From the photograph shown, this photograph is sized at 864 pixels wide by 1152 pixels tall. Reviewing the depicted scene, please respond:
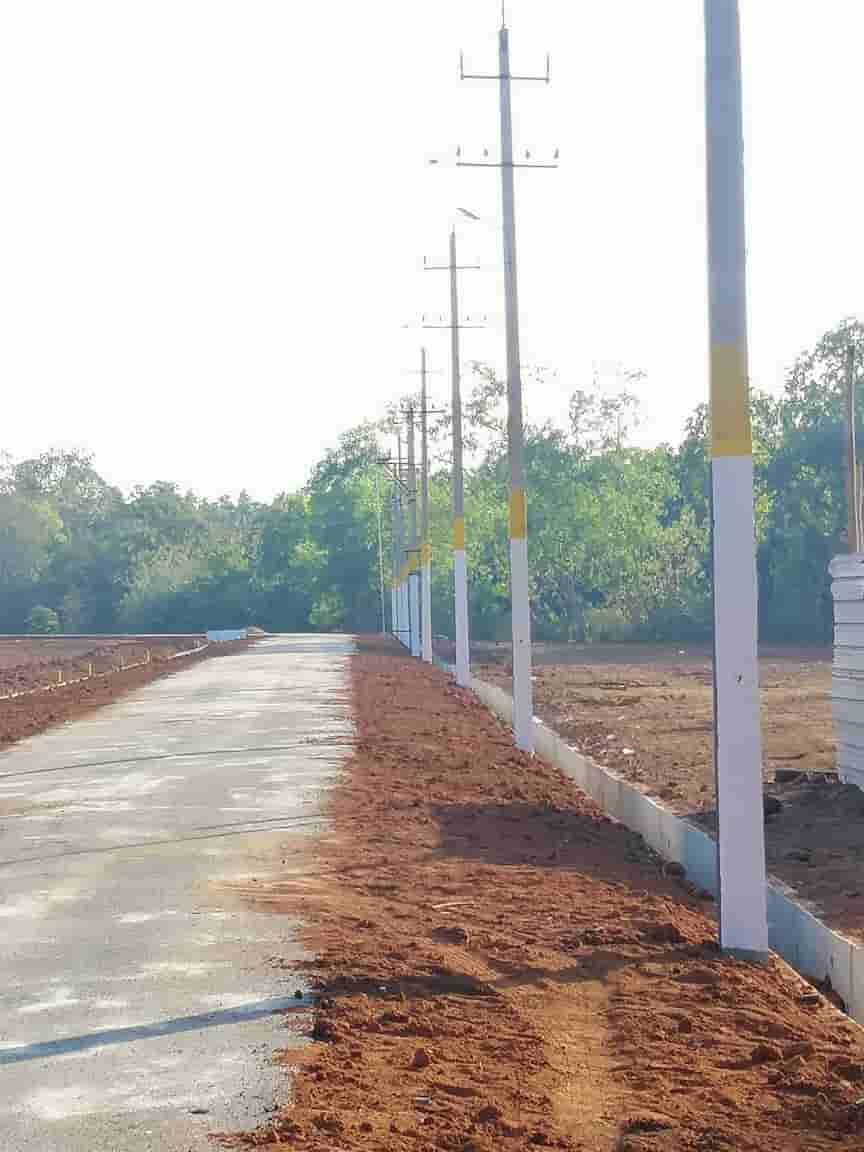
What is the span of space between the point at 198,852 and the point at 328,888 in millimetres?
2018

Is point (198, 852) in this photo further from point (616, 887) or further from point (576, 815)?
point (576, 815)

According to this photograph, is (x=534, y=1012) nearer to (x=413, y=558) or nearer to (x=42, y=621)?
(x=413, y=558)

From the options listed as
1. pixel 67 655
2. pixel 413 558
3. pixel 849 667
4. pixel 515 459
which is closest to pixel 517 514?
pixel 515 459

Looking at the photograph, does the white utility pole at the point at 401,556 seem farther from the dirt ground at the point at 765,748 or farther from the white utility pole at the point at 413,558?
the dirt ground at the point at 765,748

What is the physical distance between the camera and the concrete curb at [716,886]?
972cm

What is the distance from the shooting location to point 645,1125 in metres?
6.65

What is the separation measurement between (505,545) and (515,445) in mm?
67004

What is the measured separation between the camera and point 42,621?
399 feet

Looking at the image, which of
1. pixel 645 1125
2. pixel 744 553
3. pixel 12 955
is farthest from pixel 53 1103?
pixel 744 553

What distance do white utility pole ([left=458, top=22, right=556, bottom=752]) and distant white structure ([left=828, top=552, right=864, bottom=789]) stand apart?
18.7 feet

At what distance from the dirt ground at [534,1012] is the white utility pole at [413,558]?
48077 millimetres

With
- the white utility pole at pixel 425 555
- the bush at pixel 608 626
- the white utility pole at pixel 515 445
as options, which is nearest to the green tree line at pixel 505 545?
the bush at pixel 608 626

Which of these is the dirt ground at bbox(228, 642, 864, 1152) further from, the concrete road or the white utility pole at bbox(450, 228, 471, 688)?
the white utility pole at bbox(450, 228, 471, 688)

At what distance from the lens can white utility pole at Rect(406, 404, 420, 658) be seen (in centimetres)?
6406
